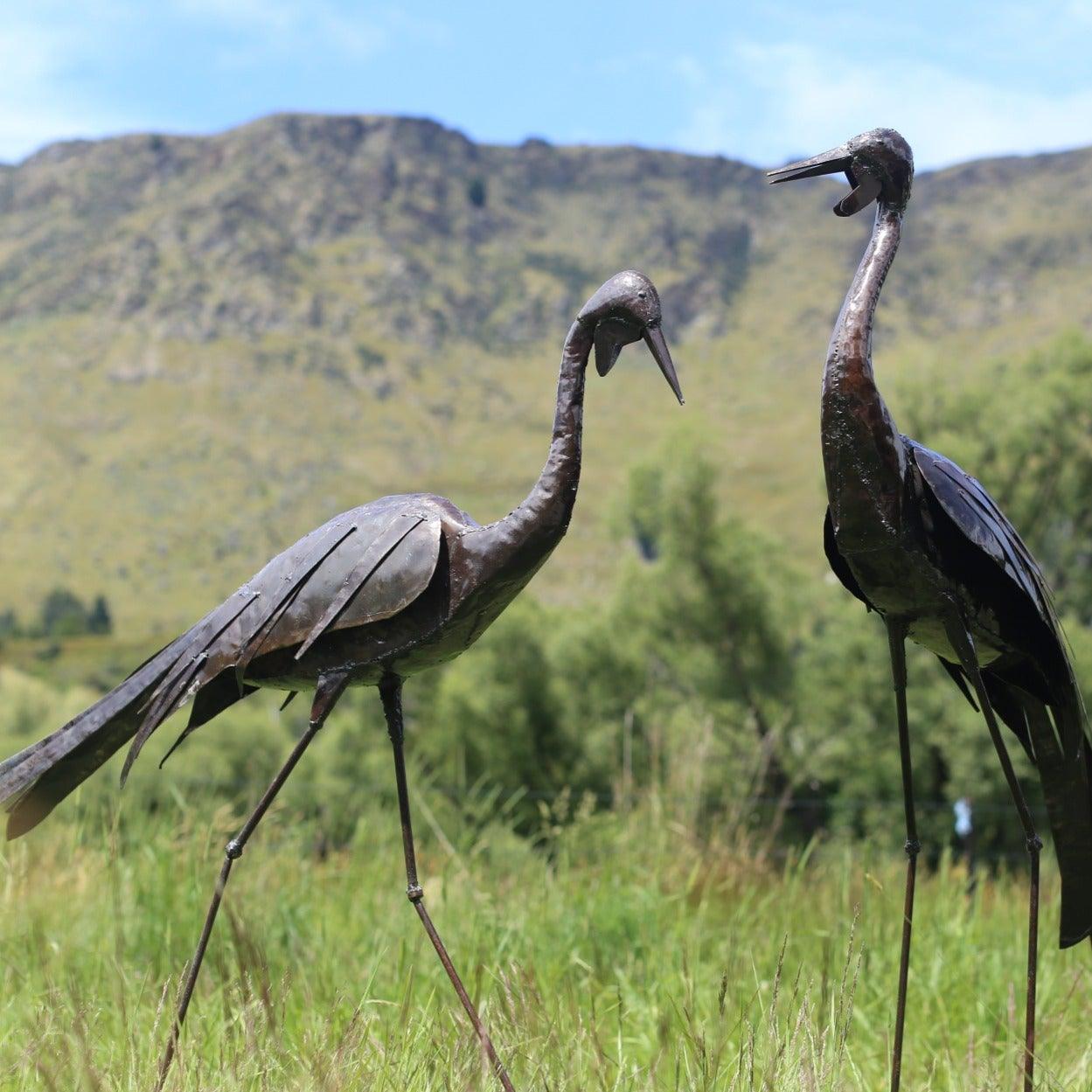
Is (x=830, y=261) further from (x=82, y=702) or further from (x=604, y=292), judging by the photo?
(x=604, y=292)

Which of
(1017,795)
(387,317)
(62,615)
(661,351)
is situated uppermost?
(387,317)

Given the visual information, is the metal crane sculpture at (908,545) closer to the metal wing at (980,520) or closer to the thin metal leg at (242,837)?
the metal wing at (980,520)

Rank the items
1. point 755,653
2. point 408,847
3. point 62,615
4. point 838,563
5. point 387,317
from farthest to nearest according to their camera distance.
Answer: point 387,317 < point 62,615 < point 755,653 < point 838,563 < point 408,847

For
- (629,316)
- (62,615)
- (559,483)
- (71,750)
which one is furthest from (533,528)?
(62,615)

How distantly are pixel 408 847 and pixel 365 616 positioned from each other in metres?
0.66

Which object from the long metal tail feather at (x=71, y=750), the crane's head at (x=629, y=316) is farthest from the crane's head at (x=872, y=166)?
the long metal tail feather at (x=71, y=750)

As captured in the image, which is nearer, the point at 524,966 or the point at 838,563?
the point at 838,563

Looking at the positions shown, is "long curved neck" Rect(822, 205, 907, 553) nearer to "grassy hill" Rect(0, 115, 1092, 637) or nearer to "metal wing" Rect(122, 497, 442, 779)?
"metal wing" Rect(122, 497, 442, 779)

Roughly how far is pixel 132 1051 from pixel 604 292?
2.45 meters

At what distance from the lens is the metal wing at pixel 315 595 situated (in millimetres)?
3348

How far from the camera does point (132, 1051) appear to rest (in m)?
3.34

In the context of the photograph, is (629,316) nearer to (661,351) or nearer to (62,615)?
(661,351)

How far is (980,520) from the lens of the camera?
329 cm

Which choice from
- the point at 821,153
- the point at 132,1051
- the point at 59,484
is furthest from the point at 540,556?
the point at 59,484
